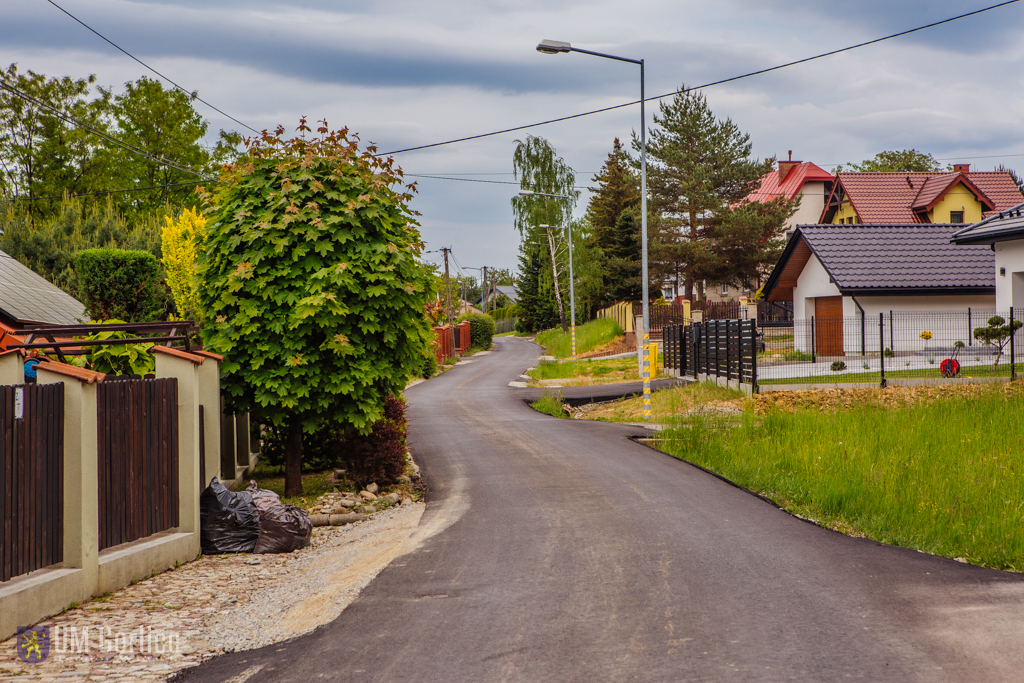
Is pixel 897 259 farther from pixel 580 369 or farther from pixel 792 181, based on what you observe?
pixel 792 181

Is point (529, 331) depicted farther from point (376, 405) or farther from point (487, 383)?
point (376, 405)

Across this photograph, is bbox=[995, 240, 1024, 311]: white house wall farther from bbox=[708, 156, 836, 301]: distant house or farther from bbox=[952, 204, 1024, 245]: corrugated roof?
bbox=[708, 156, 836, 301]: distant house

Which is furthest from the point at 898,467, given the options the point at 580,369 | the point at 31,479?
the point at 580,369

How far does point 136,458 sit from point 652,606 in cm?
463

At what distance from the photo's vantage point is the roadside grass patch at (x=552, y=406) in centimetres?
2189

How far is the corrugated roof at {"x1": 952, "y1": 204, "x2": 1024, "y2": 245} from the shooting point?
20.1 m

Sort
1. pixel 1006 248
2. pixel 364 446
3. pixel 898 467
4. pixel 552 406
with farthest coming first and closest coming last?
pixel 552 406
pixel 1006 248
pixel 364 446
pixel 898 467

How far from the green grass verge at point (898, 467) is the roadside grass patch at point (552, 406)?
23.7 feet

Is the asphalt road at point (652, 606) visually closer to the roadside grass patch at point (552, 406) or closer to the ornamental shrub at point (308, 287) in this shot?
the ornamental shrub at point (308, 287)

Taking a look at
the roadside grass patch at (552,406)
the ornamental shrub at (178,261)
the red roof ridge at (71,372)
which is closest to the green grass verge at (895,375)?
the roadside grass patch at (552,406)

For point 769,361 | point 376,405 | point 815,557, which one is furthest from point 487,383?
point 815,557

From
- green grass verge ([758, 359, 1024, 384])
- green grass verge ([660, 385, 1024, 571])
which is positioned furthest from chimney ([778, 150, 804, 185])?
green grass verge ([660, 385, 1024, 571])

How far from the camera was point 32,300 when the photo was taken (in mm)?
16094

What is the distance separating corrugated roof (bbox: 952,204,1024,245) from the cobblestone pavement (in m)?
18.4
